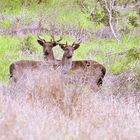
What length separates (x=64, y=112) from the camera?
414 inches

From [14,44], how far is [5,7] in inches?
281

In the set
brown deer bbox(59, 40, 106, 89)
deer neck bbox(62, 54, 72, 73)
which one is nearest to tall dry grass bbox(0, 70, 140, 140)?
brown deer bbox(59, 40, 106, 89)

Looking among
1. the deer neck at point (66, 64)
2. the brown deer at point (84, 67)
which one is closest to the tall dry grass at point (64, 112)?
the brown deer at point (84, 67)

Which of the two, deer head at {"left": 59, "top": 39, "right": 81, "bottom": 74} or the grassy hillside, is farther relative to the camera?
deer head at {"left": 59, "top": 39, "right": 81, "bottom": 74}

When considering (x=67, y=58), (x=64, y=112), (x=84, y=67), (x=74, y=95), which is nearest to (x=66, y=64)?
(x=67, y=58)

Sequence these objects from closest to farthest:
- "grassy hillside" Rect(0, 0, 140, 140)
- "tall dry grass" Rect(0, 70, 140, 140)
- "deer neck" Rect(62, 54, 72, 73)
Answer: "tall dry grass" Rect(0, 70, 140, 140), "grassy hillside" Rect(0, 0, 140, 140), "deer neck" Rect(62, 54, 72, 73)

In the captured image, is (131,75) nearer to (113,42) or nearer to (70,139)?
(70,139)

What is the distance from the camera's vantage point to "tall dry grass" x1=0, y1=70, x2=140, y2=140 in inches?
318

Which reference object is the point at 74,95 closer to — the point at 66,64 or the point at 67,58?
the point at 66,64

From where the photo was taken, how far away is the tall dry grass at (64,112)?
8.08 metres

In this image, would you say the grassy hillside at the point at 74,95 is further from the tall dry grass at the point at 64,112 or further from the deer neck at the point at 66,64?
the deer neck at the point at 66,64

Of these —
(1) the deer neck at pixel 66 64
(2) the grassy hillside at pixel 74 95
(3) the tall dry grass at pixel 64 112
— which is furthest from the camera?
(1) the deer neck at pixel 66 64

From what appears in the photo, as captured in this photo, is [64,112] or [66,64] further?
[66,64]

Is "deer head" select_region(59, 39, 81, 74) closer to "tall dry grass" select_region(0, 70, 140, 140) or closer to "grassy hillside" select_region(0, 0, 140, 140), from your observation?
"grassy hillside" select_region(0, 0, 140, 140)
